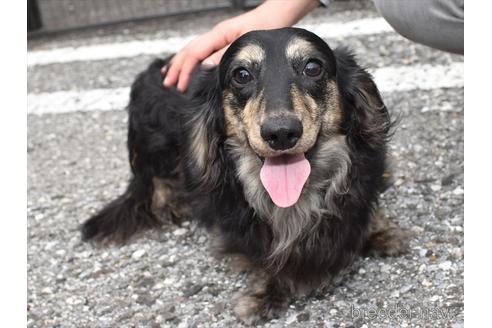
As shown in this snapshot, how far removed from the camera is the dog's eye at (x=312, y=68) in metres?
2.13

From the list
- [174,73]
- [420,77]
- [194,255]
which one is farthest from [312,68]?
[420,77]

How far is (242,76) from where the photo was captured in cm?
217

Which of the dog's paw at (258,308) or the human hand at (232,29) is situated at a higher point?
the human hand at (232,29)

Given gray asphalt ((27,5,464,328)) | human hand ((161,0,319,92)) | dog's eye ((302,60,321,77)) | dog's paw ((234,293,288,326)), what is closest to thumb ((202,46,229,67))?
human hand ((161,0,319,92))

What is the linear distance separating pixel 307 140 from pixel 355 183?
369 millimetres

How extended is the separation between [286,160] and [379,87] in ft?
6.12

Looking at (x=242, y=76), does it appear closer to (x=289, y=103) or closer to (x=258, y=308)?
(x=289, y=103)

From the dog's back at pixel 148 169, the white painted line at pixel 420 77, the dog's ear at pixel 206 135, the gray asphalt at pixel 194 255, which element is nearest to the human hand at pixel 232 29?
the dog's back at pixel 148 169

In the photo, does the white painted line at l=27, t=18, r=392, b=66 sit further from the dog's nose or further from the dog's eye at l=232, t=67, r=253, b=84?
the dog's nose

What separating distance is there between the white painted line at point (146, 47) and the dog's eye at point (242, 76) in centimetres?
249

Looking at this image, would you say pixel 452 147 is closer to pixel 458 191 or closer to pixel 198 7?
pixel 458 191

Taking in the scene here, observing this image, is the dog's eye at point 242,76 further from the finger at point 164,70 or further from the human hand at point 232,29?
the finger at point 164,70

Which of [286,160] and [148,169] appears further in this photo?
[148,169]

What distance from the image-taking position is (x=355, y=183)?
2301mm
